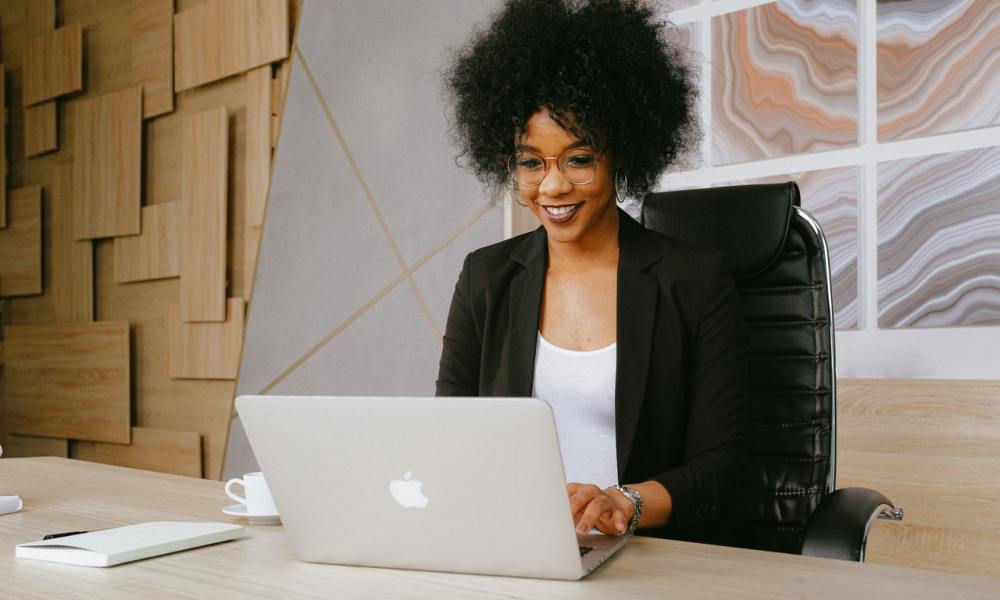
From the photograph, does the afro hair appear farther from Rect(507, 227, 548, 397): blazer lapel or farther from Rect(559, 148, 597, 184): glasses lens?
Rect(507, 227, 548, 397): blazer lapel

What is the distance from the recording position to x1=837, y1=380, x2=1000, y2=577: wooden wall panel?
2045 millimetres

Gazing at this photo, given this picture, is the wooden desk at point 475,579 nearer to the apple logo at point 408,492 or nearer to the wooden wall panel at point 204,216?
the apple logo at point 408,492

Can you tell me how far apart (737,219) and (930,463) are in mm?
851

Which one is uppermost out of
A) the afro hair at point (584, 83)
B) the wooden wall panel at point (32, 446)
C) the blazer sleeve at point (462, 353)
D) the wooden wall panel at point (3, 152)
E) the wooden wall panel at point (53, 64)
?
the wooden wall panel at point (53, 64)

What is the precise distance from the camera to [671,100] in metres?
1.80

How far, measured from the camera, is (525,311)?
1.72 m

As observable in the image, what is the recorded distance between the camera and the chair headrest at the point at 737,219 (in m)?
1.65

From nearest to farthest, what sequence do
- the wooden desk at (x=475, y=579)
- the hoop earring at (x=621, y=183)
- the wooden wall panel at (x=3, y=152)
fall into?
the wooden desk at (x=475, y=579) < the hoop earring at (x=621, y=183) < the wooden wall panel at (x=3, y=152)

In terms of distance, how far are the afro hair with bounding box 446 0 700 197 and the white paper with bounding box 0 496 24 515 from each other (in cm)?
99

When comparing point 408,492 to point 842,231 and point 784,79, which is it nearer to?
point 842,231

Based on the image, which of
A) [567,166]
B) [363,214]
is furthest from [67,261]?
[567,166]

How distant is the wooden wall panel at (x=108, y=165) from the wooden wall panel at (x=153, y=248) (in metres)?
0.06

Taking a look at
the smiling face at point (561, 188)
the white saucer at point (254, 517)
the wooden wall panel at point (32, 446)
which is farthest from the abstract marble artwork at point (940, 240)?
the wooden wall panel at point (32, 446)

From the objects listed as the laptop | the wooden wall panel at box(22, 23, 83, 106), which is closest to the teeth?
the laptop
